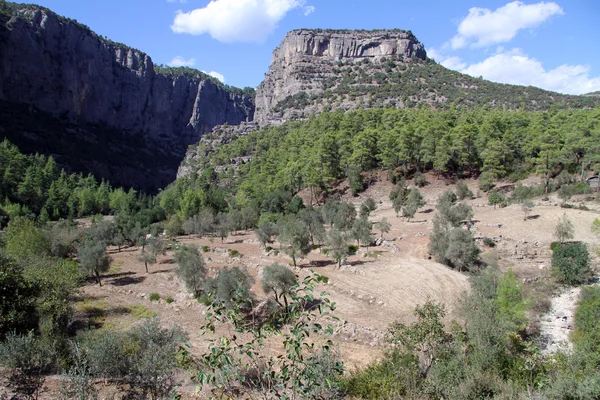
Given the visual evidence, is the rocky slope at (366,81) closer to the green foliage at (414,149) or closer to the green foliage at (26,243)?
the green foliage at (414,149)

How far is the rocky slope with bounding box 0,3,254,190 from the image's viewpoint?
8981cm

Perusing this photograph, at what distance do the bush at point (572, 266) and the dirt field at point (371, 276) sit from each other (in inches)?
49.8

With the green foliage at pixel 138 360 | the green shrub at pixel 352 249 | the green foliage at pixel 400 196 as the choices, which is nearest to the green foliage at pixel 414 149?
the green foliage at pixel 400 196

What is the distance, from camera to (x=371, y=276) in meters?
20.6

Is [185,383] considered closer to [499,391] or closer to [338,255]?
[499,391]

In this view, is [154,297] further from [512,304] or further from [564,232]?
[564,232]

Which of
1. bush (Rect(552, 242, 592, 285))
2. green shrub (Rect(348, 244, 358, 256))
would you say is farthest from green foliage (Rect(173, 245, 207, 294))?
bush (Rect(552, 242, 592, 285))

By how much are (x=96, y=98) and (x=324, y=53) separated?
2862 inches

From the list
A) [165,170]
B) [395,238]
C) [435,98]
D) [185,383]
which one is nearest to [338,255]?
[395,238]

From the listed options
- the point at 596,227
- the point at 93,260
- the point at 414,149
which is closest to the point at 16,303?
the point at 93,260

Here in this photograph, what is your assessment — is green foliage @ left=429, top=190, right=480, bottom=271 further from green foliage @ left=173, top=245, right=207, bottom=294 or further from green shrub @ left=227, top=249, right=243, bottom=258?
green foliage @ left=173, top=245, right=207, bottom=294

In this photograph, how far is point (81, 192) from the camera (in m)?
59.8

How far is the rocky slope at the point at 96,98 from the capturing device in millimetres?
89812

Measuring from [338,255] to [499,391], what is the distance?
570 inches
